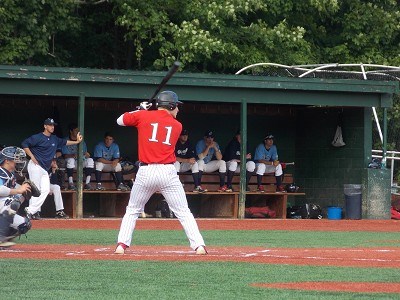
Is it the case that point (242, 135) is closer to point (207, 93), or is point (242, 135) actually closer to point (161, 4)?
point (207, 93)

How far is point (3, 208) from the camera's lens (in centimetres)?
1177

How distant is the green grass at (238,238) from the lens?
14.5 m

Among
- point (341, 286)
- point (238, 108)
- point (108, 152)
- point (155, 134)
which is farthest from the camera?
point (238, 108)

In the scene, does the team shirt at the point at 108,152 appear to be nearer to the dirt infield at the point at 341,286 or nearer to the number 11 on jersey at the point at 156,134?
the number 11 on jersey at the point at 156,134

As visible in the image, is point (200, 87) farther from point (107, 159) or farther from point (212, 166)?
point (107, 159)

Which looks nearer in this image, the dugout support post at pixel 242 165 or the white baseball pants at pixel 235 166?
the dugout support post at pixel 242 165

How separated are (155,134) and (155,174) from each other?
436 millimetres

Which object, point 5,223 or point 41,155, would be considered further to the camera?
point 41,155

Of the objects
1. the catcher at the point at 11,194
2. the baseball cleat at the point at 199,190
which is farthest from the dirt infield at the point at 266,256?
the baseball cleat at the point at 199,190

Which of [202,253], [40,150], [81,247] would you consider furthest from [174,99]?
[40,150]

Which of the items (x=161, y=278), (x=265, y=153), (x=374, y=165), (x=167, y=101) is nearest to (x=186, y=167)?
(x=265, y=153)

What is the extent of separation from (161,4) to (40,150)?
958cm

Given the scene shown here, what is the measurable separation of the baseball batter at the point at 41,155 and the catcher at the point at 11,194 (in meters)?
6.68

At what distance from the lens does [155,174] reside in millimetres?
11375
